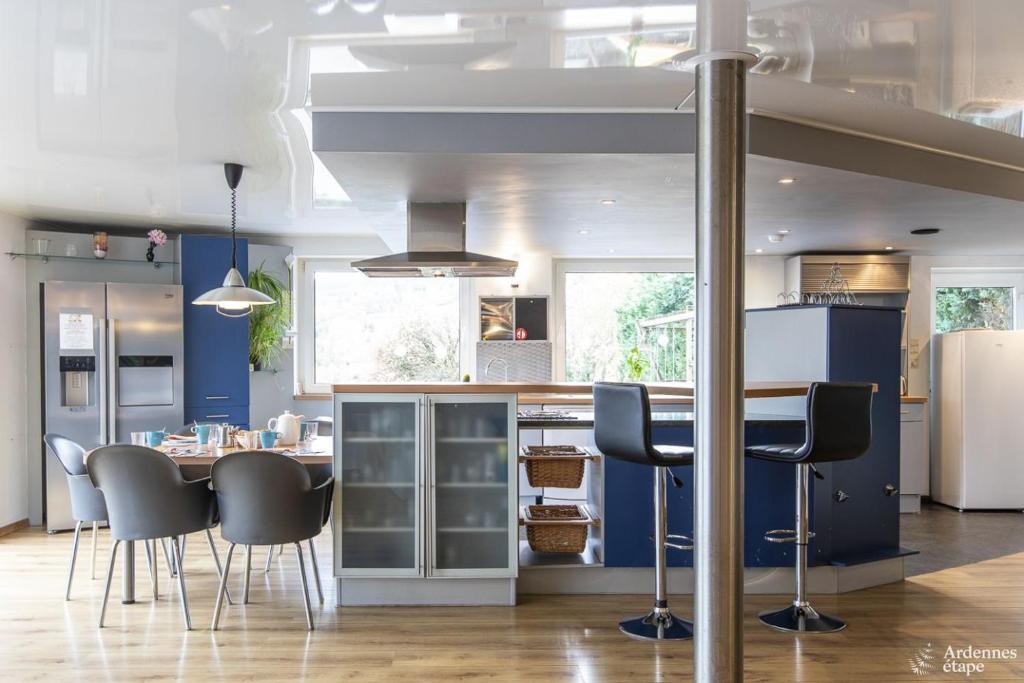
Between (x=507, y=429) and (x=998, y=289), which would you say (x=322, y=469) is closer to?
(x=507, y=429)

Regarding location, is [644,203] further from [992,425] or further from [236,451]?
[992,425]

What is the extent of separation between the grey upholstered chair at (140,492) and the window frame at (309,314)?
376 centimetres

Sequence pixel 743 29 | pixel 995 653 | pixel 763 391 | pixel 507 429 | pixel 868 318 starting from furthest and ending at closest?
pixel 868 318 → pixel 507 429 → pixel 763 391 → pixel 995 653 → pixel 743 29

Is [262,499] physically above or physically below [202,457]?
below

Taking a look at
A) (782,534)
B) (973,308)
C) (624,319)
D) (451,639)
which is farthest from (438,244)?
(973,308)

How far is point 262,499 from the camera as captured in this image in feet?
12.6

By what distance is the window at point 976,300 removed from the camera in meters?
7.70

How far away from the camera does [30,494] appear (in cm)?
648

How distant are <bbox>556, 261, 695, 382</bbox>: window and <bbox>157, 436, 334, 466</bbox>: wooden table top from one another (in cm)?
371

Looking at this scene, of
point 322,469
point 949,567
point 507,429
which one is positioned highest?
point 507,429

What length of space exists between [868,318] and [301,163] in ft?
11.4

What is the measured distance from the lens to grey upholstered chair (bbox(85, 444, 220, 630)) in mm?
3881

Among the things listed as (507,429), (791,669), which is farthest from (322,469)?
(791,669)

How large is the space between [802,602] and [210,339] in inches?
200
